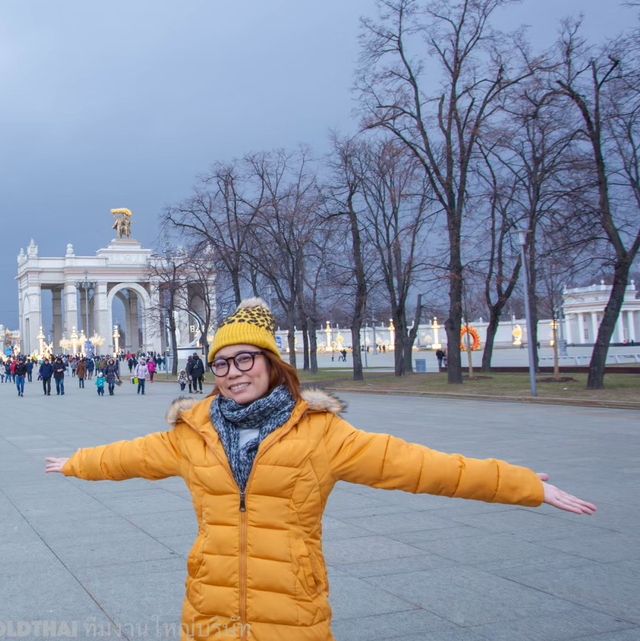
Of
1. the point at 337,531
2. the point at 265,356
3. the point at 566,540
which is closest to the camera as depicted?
the point at 265,356

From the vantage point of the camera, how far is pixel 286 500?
3.26 metres

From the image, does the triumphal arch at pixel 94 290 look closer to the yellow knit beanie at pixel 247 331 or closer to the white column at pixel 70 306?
the white column at pixel 70 306

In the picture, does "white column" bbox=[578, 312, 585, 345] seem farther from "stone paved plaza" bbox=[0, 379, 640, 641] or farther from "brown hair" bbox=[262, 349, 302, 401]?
"brown hair" bbox=[262, 349, 302, 401]

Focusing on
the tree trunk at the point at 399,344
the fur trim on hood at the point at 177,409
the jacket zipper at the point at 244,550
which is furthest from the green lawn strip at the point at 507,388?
the jacket zipper at the point at 244,550

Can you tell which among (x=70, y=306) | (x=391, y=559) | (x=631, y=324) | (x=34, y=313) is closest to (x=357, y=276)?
(x=391, y=559)

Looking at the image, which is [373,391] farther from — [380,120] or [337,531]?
[337,531]

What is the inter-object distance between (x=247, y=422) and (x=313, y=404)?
262mm

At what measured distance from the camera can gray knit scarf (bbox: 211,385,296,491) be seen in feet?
10.8

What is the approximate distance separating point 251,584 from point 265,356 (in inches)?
34.2

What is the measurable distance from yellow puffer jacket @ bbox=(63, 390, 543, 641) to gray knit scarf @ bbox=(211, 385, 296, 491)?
33mm

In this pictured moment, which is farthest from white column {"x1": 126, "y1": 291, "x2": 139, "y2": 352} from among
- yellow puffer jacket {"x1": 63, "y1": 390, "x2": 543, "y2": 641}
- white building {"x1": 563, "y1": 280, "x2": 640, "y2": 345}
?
yellow puffer jacket {"x1": 63, "y1": 390, "x2": 543, "y2": 641}

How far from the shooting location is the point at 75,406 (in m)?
27.9

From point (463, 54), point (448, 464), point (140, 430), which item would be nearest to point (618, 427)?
point (140, 430)

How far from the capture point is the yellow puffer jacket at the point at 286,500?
10.4 feet
